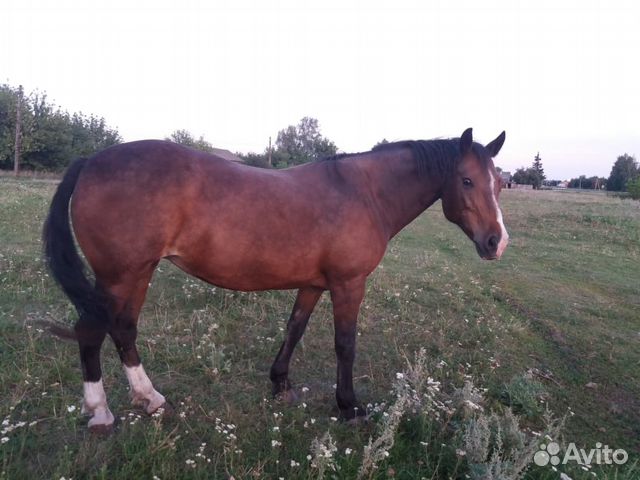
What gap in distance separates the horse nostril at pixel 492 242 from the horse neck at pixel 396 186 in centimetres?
63

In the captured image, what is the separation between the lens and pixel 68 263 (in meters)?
2.86

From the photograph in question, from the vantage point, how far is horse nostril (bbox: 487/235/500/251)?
3377 millimetres

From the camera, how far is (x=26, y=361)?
3.45 m

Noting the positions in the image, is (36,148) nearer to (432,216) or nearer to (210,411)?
(432,216)

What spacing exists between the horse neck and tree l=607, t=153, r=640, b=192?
7859 centimetres

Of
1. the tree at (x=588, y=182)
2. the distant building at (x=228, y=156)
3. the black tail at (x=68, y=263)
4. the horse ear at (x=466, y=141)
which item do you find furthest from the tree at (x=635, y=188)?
the tree at (x=588, y=182)

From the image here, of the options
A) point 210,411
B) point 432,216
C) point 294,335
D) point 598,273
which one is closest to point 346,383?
point 294,335

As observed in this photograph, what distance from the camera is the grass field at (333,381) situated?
2.61 metres

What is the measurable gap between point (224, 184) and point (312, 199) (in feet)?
2.35

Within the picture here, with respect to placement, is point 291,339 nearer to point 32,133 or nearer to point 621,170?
point 32,133

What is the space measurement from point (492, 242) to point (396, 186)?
95 centimetres

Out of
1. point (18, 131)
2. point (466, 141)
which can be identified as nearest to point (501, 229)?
point (466, 141)

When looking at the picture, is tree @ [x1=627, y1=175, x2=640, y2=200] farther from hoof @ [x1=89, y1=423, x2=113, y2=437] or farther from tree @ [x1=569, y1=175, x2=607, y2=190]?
tree @ [x1=569, y1=175, x2=607, y2=190]

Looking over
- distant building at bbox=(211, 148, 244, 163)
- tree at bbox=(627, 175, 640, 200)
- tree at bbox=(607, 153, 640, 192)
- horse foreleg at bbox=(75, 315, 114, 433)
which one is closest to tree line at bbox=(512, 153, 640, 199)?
tree at bbox=(607, 153, 640, 192)
